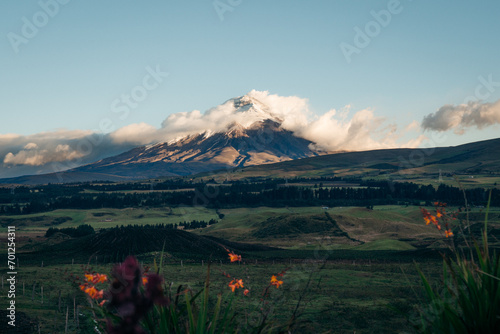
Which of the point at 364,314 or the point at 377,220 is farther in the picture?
the point at 377,220

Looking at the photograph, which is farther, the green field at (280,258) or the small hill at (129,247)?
the small hill at (129,247)

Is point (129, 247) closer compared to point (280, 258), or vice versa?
point (280, 258)

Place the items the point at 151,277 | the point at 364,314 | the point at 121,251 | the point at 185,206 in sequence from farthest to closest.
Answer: the point at 185,206
the point at 121,251
the point at 364,314
the point at 151,277

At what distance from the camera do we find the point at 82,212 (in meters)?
156

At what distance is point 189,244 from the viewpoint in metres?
79.4

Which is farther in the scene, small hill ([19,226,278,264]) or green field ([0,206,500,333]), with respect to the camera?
small hill ([19,226,278,264])

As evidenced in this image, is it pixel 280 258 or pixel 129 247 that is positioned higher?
pixel 129 247

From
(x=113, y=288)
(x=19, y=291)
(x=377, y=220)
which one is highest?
(x=113, y=288)

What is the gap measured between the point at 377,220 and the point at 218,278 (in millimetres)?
82963

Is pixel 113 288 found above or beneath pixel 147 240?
above

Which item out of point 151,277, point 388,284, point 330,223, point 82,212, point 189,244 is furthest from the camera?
point 82,212

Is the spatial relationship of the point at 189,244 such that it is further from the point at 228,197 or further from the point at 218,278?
the point at 228,197

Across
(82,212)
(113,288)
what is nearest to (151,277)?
(113,288)

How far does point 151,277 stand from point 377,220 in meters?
122
